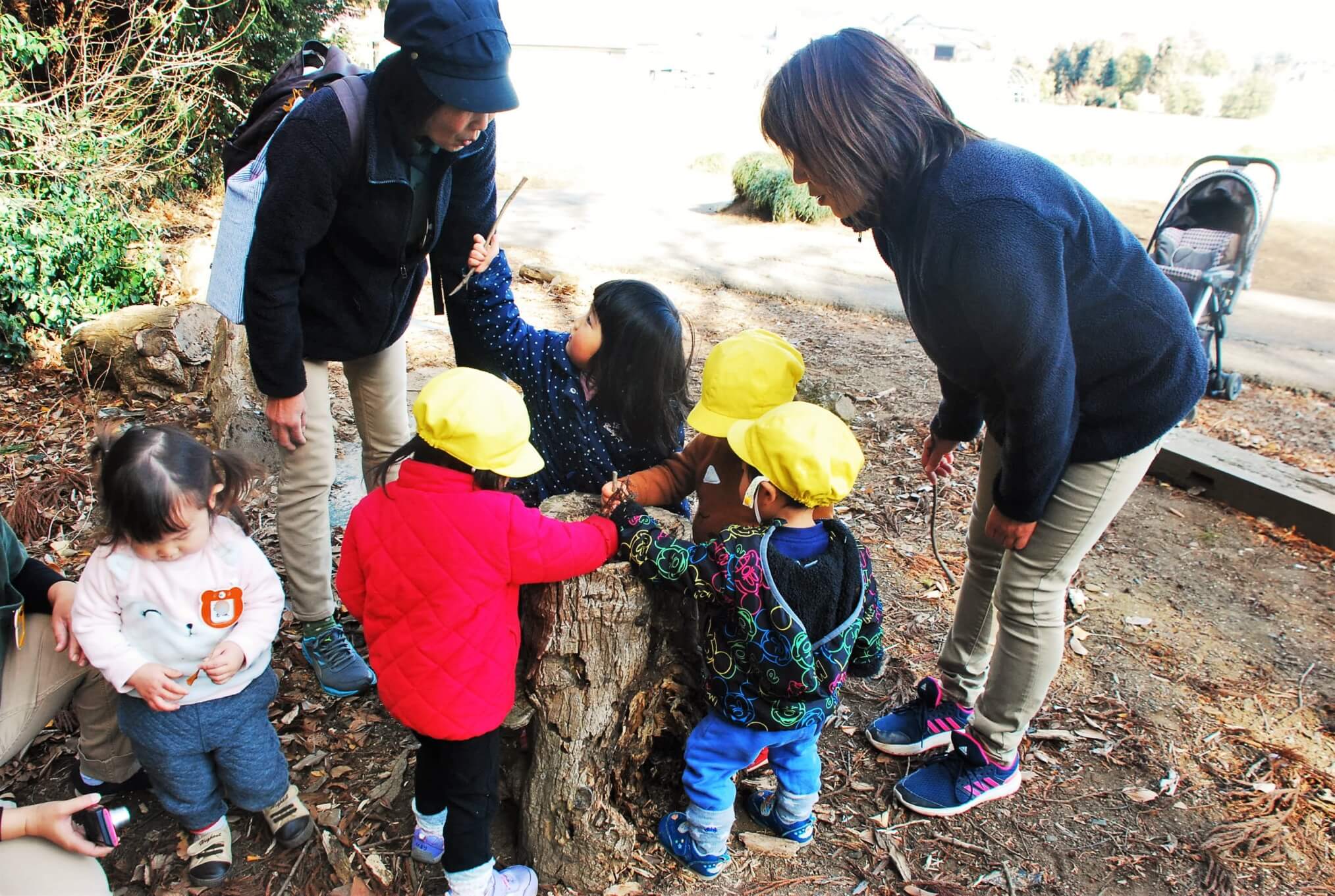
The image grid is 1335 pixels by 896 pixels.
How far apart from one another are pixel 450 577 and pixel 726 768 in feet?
2.87

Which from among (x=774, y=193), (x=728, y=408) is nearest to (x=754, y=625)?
(x=728, y=408)

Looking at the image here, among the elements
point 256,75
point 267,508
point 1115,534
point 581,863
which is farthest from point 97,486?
point 256,75

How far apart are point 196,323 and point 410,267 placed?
3.32 metres

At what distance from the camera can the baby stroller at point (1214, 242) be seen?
5.70 metres

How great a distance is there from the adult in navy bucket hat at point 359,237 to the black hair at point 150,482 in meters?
0.42

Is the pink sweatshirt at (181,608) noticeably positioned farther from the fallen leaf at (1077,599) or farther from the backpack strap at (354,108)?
the fallen leaf at (1077,599)

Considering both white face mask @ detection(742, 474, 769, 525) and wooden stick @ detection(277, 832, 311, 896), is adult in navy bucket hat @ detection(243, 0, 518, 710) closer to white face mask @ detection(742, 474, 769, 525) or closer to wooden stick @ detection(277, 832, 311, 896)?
wooden stick @ detection(277, 832, 311, 896)

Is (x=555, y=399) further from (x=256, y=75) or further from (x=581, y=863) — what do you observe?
(x=256, y=75)

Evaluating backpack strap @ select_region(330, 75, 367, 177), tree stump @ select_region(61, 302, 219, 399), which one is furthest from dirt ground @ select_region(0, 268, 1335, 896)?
backpack strap @ select_region(330, 75, 367, 177)

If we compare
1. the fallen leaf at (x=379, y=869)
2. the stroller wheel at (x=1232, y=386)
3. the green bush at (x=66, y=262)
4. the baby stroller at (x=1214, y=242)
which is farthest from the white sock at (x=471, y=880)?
the stroller wheel at (x=1232, y=386)

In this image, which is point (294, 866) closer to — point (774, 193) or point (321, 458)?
point (321, 458)

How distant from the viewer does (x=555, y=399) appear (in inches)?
96.4

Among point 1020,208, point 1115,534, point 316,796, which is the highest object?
point 1020,208

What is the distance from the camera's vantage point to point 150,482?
178cm
